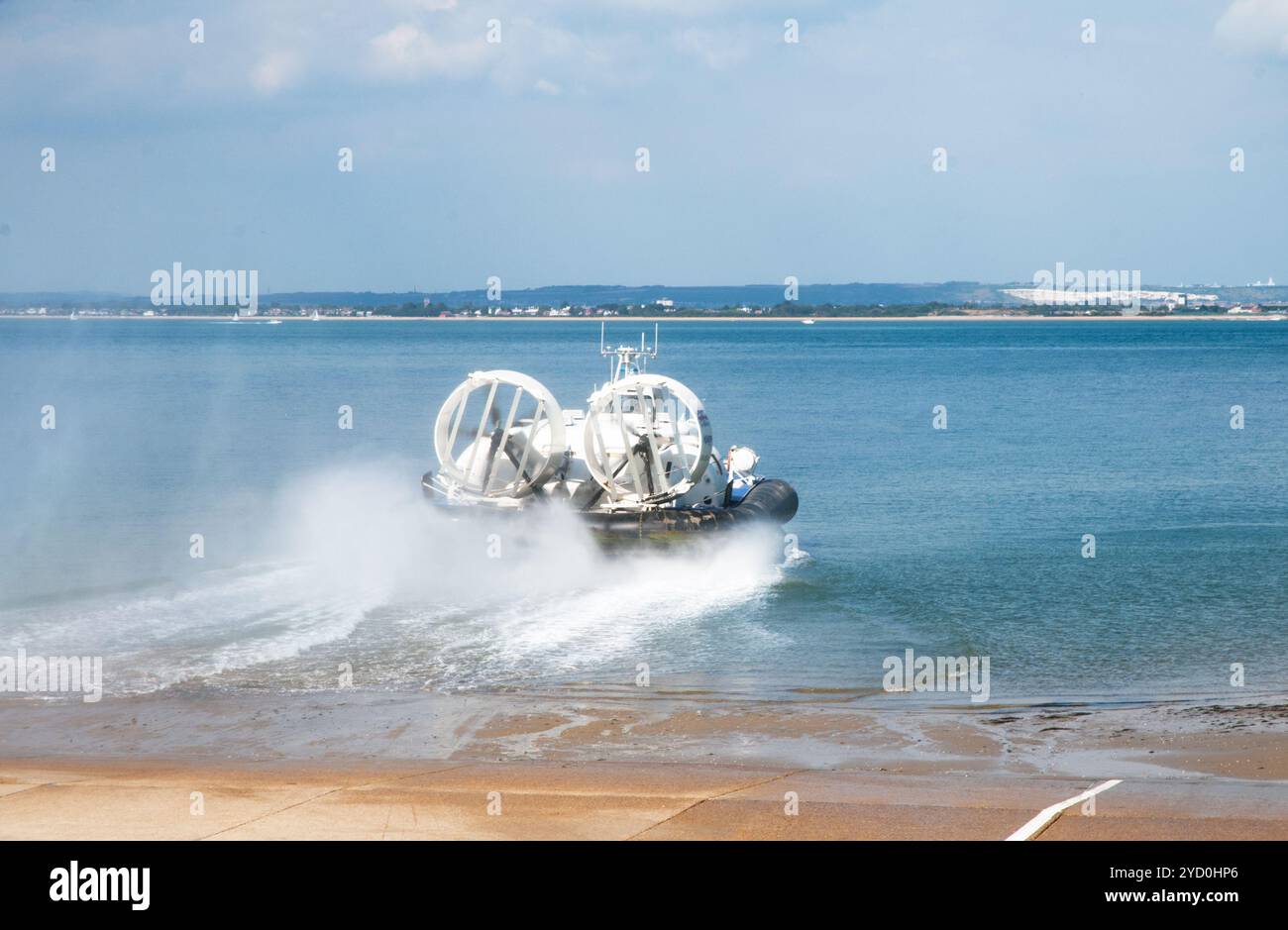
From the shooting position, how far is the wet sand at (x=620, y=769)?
991 centimetres

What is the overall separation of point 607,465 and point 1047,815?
1449 centimetres

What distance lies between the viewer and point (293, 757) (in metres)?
12.9

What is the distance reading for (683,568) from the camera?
22484 mm

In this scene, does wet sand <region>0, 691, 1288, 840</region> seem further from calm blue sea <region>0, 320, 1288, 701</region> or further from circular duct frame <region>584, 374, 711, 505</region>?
circular duct frame <region>584, 374, 711, 505</region>

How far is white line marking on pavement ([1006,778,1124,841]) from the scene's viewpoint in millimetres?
9609

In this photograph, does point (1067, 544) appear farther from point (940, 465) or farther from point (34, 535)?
point (34, 535)

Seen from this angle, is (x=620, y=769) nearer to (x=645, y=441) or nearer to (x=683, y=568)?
(x=683, y=568)

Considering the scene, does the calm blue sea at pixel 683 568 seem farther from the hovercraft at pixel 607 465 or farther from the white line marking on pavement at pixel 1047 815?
the white line marking on pavement at pixel 1047 815

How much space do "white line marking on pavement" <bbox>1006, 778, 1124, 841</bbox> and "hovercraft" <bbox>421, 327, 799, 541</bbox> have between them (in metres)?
11.9

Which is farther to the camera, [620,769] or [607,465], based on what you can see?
[607,465]

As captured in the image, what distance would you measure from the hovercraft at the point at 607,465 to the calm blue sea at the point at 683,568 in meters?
0.71

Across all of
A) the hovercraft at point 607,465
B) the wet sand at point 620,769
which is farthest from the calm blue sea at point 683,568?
the wet sand at point 620,769

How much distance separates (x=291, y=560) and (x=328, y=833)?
1451 centimetres

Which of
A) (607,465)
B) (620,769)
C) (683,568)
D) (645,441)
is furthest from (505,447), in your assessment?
(620,769)
